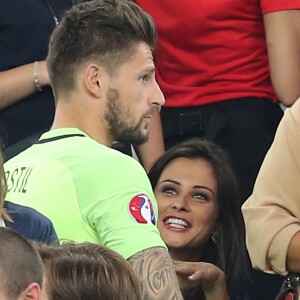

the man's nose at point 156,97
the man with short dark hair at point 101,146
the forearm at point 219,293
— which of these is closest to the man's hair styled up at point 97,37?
the man with short dark hair at point 101,146

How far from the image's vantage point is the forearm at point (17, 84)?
15.4ft

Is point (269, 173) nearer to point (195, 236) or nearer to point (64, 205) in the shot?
point (64, 205)

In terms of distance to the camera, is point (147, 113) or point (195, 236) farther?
point (195, 236)

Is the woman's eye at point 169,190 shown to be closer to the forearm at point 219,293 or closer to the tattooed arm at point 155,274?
the forearm at point 219,293

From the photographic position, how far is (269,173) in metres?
3.77

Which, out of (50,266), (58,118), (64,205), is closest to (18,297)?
(50,266)

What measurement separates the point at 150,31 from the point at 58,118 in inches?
17.9

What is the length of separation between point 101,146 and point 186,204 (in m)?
1.33

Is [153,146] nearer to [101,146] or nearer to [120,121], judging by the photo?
[120,121]

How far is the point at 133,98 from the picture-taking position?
12.6 feet

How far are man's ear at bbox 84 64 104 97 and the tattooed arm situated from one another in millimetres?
614

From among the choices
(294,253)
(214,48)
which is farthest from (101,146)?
(214,48)

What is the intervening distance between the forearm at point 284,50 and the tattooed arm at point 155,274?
1.34 metres

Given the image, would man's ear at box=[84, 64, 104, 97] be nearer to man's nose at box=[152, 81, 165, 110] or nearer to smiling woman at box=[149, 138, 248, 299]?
man's nose at box=[152, 81, 165, 110]
